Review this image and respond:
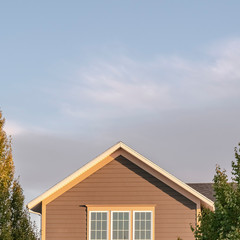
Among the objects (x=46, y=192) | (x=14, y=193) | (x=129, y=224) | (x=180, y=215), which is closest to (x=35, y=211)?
(x=14, y=193)

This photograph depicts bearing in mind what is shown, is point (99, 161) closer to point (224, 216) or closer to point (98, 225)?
point (98, 225)

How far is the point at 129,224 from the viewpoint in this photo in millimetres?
22984

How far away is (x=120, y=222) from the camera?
23047 millimetres

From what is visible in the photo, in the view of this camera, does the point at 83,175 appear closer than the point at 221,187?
No

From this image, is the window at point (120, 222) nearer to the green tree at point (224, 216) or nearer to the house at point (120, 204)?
the house at point (120, 204)

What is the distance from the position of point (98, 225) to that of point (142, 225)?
201 cm

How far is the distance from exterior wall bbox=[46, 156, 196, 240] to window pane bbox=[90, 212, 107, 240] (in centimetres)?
32

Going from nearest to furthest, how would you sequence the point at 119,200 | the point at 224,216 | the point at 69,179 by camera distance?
the point at 224,216
the point at 69,179
the point at 119,200

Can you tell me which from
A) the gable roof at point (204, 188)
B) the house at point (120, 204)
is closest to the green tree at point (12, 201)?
the house at point (120, 204)

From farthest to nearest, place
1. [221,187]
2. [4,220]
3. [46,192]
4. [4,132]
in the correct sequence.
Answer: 1. [4,132]
2. [4,220]
3. [46,192]
4. [221,187]

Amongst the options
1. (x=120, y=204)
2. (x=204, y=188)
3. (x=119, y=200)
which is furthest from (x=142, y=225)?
(x=204, y=188)

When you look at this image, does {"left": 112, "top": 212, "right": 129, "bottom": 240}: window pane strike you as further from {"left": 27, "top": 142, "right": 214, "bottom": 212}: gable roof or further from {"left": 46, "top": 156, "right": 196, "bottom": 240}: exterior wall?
{"left": 27, "top": 142, "right": 214, "bottom": 212}: gable roof

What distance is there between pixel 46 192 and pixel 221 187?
1148 cm

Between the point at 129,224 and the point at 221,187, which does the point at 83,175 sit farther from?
the point at 221,187
